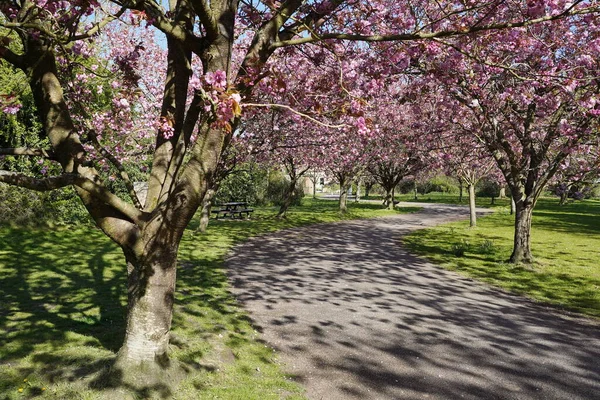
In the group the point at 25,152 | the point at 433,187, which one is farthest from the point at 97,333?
the point at 433,187

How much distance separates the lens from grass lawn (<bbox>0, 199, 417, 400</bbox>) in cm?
465

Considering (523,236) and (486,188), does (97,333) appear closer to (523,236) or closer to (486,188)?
(523,236)

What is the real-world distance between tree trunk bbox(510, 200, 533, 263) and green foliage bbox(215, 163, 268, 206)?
19173mm

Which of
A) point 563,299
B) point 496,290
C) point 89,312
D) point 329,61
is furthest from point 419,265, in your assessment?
point 89,312

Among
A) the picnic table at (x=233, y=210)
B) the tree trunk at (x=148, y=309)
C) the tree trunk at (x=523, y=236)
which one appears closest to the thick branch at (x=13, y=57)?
the tree trunk at (x=148, y=309)

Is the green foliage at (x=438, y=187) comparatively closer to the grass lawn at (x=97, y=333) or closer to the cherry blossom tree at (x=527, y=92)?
the cherry blossom tree at (x=527, y=92)

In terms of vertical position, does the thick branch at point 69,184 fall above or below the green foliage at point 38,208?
above

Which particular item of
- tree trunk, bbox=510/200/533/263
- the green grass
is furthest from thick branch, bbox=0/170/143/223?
tree trunk, bbox=510/200/533/263

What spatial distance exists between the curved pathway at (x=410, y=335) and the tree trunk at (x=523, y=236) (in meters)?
2.90

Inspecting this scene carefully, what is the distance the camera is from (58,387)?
14.7ft

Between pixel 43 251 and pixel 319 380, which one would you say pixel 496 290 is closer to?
pixel 319 380

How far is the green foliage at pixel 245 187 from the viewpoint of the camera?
31.7 m

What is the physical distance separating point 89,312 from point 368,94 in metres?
8.17

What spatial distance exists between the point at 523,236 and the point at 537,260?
143cm
